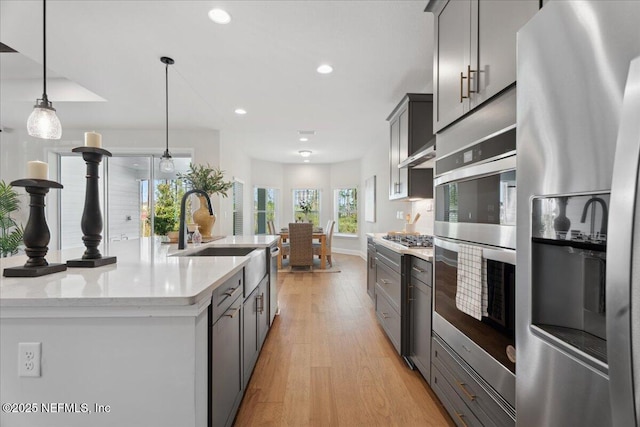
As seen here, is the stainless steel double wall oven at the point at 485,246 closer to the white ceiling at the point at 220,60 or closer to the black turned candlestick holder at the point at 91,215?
the white ceiling at the point at 220,60

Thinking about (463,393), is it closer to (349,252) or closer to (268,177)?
(349,252)

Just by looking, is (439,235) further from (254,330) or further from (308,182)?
→ (308,182)

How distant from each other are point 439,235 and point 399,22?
5.53ft

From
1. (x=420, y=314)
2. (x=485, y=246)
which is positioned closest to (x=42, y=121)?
(x=485, y=246)

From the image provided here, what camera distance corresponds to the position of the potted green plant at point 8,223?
4938 millimetres

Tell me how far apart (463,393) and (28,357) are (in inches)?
70.9

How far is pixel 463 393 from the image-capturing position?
4.91ft

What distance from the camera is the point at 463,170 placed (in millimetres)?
1475

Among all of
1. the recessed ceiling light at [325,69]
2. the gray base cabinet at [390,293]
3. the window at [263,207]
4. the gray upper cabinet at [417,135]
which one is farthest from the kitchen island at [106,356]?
the window at [263,207]

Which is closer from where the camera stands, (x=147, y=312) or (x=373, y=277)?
(x=147, y=312)

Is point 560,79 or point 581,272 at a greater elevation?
point 560,79

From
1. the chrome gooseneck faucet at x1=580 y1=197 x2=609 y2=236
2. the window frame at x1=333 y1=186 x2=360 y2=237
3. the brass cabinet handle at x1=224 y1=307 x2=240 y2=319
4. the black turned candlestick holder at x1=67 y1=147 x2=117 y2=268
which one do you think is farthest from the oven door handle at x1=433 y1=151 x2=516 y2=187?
the window frame at x1=333 y1=186 x2=360 y2=237

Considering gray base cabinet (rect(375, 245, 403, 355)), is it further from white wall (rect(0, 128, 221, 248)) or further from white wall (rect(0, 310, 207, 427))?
white wall (rect(0, 128, 221, 248))

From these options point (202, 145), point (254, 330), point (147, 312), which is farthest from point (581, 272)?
point (202, 145)
